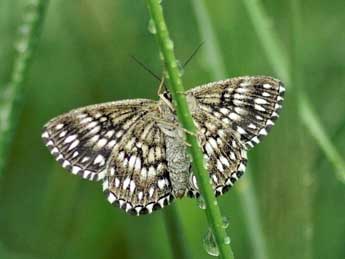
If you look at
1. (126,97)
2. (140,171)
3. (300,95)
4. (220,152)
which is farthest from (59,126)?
(126,97)

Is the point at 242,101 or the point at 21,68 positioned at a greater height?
the point at 21,68

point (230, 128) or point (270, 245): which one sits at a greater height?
point (230, 128)

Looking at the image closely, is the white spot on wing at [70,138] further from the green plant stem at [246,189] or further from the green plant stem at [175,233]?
the green plant stem at [246,189]

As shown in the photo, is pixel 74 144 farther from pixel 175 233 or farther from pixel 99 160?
pixel 175 233

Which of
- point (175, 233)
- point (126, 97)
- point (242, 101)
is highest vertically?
point (126, 97)

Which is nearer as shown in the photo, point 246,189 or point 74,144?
point 74,144

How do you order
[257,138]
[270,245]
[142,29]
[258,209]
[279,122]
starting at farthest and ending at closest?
[142,29], [279,122], [258,209], [270,245], [257,138]

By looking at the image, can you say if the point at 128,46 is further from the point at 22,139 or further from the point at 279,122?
the point at 279,122

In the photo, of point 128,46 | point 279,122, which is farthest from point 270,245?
point 128,46
